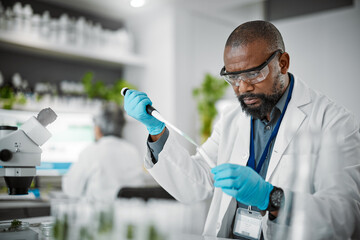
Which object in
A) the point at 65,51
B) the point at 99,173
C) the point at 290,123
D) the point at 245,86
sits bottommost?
the point at 99,173

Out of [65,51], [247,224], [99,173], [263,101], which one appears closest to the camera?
[247,224]

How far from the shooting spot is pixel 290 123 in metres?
1.41

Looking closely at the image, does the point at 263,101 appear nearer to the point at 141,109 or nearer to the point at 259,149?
the point at 259,149

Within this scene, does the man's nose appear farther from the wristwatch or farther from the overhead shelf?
the overhead shelf

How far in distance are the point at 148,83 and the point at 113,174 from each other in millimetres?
1639

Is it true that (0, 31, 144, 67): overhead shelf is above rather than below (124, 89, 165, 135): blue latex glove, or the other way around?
above

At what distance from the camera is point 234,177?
109cm

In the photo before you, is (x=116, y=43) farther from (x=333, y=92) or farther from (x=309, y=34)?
(x=333, y=92)

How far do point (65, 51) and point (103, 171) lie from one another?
142cm

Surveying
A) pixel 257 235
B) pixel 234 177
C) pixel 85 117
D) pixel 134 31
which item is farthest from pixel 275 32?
pixel 134 31

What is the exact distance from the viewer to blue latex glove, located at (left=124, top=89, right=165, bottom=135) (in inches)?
54.1

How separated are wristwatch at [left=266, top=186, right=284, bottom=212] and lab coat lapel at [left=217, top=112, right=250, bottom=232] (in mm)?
335

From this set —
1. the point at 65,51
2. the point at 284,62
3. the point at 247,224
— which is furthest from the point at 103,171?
the point at 284,62

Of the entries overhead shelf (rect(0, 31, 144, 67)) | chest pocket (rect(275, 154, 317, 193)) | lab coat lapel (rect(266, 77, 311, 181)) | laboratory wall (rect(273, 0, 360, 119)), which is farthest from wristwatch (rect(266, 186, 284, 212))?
overhead shelf (rect(0, 31, 144, 67))
